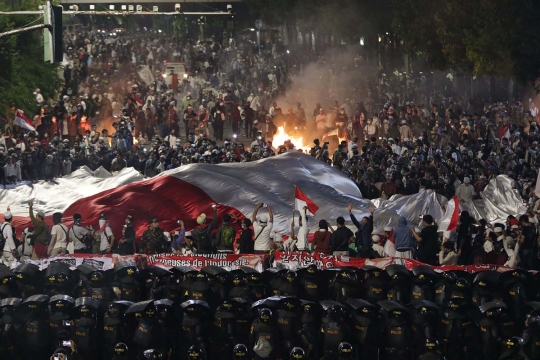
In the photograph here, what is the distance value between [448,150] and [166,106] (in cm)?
1209

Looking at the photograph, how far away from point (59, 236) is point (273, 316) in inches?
284

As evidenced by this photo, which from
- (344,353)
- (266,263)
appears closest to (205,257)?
(266,263)

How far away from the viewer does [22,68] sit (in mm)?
41469

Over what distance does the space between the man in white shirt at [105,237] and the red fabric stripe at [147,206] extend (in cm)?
65

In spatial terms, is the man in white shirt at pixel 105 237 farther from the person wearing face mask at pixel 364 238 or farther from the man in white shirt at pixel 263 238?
the person wearing face mask at pixel 364 238

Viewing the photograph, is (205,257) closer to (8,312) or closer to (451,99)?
(8,312)

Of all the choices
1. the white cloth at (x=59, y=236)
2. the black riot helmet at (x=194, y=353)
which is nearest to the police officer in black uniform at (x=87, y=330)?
the black riot helmet at (x=194, y=353)

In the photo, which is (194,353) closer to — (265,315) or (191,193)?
(265,315)

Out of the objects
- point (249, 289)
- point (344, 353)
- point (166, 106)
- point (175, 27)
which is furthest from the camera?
point (175, 27)

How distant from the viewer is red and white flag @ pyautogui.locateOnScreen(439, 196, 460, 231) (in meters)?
22.3

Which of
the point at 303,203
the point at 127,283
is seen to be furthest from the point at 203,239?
the point at 127,283

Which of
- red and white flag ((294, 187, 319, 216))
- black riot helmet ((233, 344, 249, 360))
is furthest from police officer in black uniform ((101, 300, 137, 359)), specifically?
red and white flag ((294, 187, 319, 216))

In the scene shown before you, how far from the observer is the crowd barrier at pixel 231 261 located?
19.8 meters

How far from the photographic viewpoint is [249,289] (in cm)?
1800
